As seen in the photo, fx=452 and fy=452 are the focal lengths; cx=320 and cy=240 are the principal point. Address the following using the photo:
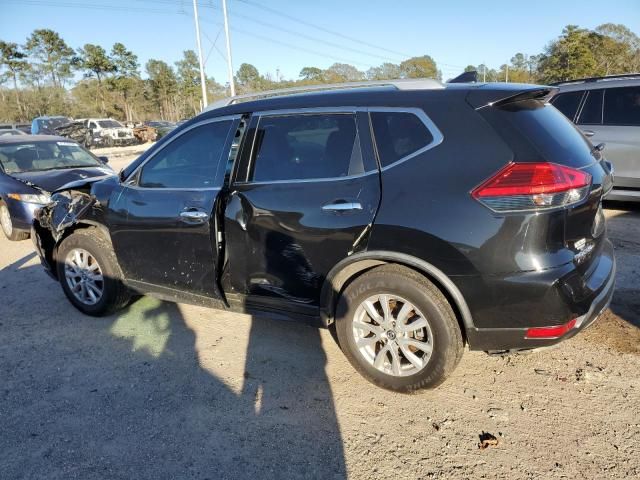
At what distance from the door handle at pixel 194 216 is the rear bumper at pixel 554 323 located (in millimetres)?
1918

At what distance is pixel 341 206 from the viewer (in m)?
2.74

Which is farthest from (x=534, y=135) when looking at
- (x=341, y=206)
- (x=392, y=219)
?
(x=341, y=206)

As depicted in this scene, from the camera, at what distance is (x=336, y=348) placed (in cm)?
345

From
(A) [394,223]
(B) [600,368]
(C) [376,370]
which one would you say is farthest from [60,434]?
(B) [600,368]

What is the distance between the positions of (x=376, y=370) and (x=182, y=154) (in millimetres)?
2191

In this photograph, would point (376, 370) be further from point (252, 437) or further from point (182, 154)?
point (182, 154)

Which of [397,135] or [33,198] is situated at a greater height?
[397,135]

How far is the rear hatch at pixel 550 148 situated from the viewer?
2.39m

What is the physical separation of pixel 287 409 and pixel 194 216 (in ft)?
4.87

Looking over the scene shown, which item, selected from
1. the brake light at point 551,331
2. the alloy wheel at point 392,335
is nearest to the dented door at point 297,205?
the alloy wheel at point 392,335

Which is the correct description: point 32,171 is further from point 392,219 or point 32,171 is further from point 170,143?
point 392,219

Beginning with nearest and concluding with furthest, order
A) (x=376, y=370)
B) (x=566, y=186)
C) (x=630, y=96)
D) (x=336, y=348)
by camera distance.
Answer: (x=566, y=186), (x=376, y=370), (x=336, y=348), (x=630, y=96)

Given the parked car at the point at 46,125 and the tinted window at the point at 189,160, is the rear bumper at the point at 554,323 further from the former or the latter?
the parked car at the point at 46,125

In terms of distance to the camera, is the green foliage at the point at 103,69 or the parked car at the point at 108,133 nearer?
the parked car at the point at 108,133
